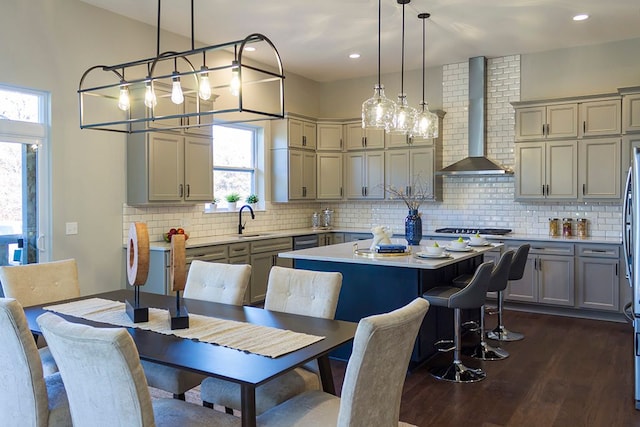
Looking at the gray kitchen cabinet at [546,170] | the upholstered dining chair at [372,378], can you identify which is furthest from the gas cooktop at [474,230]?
the upholstered dining chair at [372,378]

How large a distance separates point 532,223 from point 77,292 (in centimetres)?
559

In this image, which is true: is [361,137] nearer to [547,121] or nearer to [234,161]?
[234,161]

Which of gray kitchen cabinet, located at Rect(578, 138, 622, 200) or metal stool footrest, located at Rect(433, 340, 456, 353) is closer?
metal stool footrest, located at Rect(433, 340, 456, 353)

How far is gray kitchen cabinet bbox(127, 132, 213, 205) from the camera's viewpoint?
5.37 metres

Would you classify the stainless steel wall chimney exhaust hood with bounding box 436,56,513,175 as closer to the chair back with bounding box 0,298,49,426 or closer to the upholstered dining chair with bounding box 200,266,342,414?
the upholstered dining chair with bounding box 200,266,342,414

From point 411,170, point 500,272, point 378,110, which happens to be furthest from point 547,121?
point 378,110

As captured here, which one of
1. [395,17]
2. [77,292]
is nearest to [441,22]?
[395,17]

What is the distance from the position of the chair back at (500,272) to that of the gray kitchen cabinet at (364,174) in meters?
3.41

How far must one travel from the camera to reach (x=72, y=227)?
16.4ft

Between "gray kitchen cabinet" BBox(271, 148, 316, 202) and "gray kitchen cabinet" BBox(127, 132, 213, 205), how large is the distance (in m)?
1.68

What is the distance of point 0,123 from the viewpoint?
4.47 metres

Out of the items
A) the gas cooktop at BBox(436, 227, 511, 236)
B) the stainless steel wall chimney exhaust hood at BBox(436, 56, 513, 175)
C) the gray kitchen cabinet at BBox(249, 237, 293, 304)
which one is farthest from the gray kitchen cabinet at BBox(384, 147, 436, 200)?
the gray kitchen cabinet at BBox(249, 237, 293, 304)

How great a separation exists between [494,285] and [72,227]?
12.9ft

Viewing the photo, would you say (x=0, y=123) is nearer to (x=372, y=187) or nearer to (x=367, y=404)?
(x=367, y=404)
